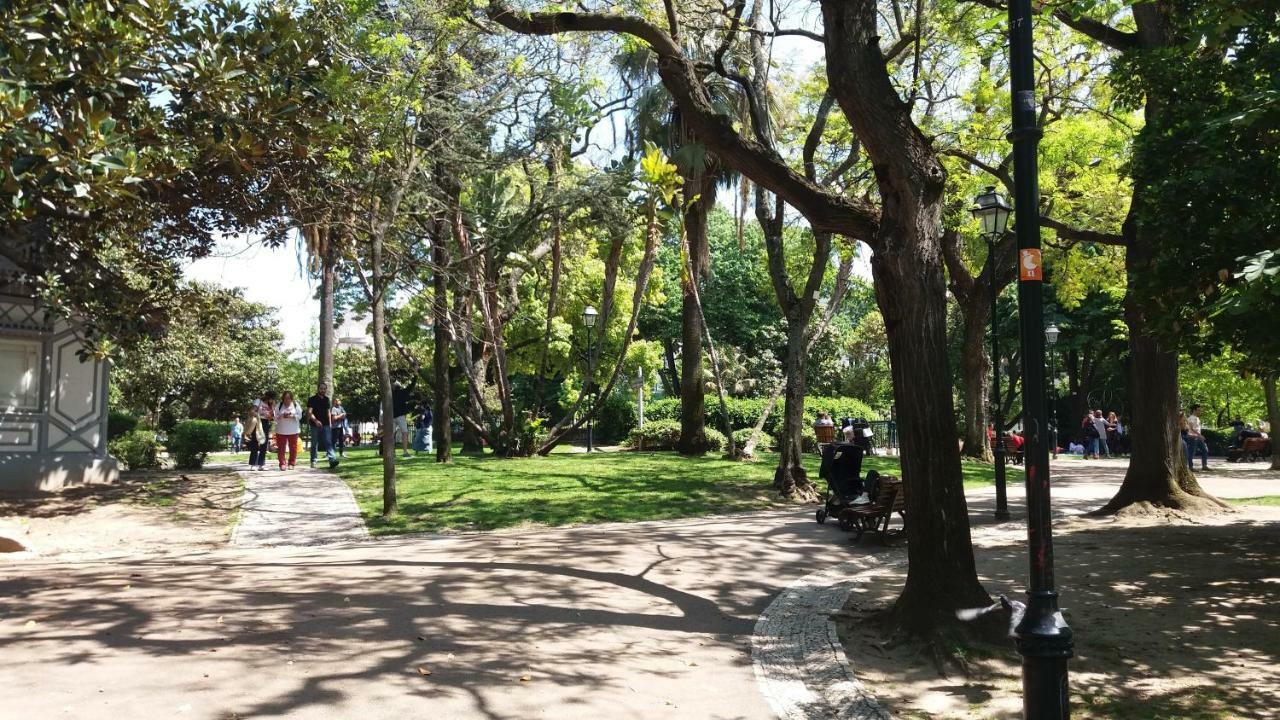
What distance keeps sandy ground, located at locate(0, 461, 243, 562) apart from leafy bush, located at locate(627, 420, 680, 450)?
1248 centimetres

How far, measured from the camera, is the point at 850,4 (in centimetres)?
740

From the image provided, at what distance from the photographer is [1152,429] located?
509 inches

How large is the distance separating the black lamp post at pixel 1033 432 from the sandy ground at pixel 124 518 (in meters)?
9.87

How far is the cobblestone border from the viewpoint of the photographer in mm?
5551

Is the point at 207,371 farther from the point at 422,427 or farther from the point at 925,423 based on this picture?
the point at 925,423

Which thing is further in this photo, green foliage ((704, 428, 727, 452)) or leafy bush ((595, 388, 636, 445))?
leafy bush ((595, 388, 636, 445))

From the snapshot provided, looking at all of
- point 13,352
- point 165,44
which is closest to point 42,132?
point 165,44

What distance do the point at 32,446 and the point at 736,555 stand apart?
13002 mm

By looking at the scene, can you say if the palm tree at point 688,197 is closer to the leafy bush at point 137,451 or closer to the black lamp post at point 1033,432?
the leafy bush at point 137,451

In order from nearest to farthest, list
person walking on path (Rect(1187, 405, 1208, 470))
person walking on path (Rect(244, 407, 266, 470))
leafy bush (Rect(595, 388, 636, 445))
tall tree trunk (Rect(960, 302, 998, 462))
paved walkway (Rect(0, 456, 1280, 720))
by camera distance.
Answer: paved walkway (Rect(0, 456, 1280, 720)) → person walking on path (Rect(244, 407, 266, 470)) → person walking on path (Rect(1187, 405, 1208, 470)) → tall tree trunk (Rect(960, 302, 998, 462)) → leafy bush (Rect(595, 388, 636, 445))

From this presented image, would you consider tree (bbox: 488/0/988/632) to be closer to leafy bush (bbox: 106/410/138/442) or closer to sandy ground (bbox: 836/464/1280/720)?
sandy ground (bbox: 836/464/1280/720)

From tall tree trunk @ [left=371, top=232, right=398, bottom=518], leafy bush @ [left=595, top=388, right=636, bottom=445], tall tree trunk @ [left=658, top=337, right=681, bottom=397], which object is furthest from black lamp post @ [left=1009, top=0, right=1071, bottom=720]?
tall tree trunk @ [left=658, top=337, right=681, bottom=397]

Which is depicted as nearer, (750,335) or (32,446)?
(32,446)

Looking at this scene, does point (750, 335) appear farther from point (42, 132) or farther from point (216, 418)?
point (42, 132)
